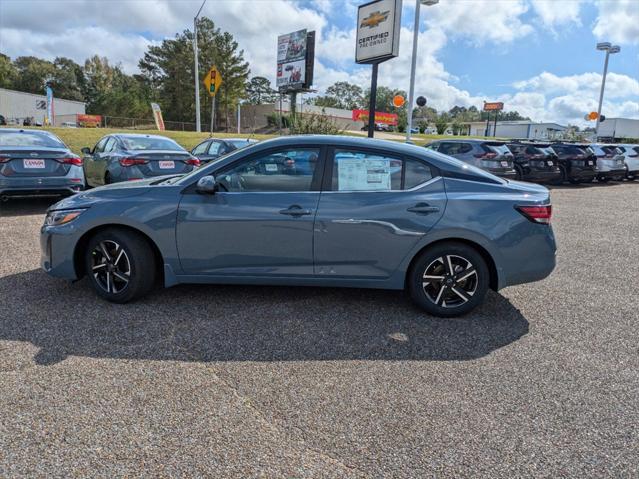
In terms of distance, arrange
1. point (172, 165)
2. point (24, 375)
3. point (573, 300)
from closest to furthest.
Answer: point (24, 375)
point (573, 300)
point (172, 165)

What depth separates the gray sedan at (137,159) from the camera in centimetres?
888

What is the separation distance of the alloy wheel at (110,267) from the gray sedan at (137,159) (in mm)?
4837

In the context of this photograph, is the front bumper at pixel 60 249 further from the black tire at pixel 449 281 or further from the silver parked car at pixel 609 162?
the silver parked car at pixel 609 162

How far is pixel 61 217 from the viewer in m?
4.42

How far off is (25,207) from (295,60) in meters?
32.1

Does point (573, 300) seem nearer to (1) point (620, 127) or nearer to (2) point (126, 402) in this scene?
(2) point (126, 402)

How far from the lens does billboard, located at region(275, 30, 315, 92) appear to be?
37094 mm

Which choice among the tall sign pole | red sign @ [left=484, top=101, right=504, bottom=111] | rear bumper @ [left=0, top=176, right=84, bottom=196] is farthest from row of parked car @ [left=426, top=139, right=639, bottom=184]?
red sign @ [left=484, top=101, right=504, bottom=111]

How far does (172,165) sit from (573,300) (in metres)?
7.11

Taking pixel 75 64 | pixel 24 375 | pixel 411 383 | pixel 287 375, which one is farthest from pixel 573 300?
pixel 75 64

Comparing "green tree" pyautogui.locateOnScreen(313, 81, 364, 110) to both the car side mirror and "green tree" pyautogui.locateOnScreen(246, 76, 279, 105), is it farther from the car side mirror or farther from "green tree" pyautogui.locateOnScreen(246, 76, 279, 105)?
the car side mirror

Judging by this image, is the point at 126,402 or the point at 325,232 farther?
the point at 325,232

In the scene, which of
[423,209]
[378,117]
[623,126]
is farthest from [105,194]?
[623,126]

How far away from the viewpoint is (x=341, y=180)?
426 cm
